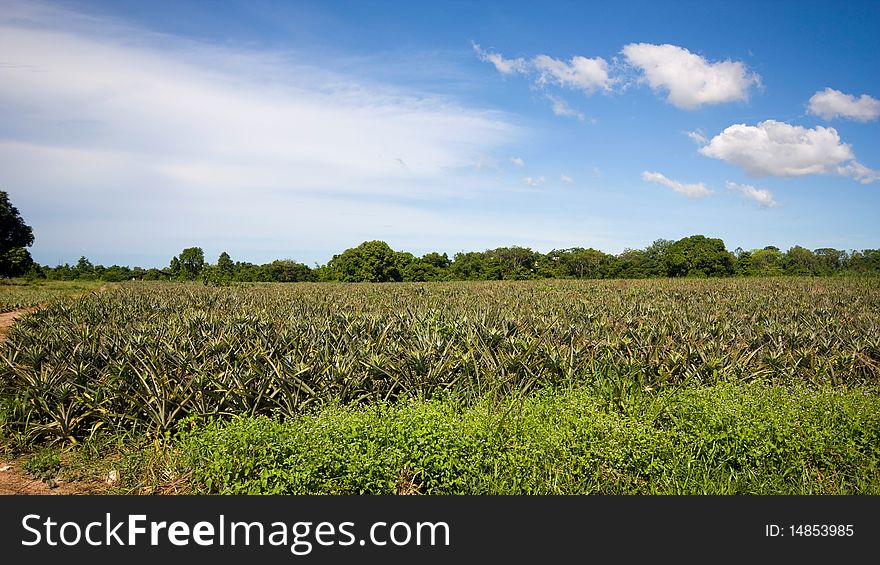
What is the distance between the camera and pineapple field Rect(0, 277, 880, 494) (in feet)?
15.0

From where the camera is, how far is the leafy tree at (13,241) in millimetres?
55031

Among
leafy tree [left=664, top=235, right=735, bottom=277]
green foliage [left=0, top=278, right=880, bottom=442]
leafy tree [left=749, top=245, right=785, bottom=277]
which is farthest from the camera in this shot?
leafy tree [left=749, top=245, right=785, bottom=277]

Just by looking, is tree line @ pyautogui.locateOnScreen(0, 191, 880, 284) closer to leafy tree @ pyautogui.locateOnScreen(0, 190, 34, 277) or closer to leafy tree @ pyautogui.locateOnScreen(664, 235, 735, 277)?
leafy tree @ pyautogui.locateOnScreen(664, 235, 735, 277)

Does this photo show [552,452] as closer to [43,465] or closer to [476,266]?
[43,465]

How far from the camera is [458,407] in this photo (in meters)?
6.07

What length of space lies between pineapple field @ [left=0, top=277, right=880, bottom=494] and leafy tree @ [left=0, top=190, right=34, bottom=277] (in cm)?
5888

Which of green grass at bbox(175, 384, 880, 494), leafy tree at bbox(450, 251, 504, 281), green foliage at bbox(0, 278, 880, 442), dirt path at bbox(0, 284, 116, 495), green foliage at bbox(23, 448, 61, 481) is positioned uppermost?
leafy tree at bbox(450, 251, 504, 281)

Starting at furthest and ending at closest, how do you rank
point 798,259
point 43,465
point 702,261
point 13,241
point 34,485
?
point 798,259 < point 702,261 < point 13,241 < point 43,465 < point 34,485

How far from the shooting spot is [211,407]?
6316 millimetres

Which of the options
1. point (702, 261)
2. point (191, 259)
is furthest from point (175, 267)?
point (702, 261)

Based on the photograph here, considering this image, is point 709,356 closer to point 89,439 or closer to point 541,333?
point 541,333

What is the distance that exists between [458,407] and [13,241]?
241ft

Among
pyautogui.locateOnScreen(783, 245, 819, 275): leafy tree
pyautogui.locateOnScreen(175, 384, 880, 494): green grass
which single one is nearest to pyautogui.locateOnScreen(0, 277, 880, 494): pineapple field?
pyautogui.locateOnScreen(175, 384, 880, 494): green grass

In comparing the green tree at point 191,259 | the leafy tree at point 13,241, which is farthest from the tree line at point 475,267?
the leafy tree at point 13,241
